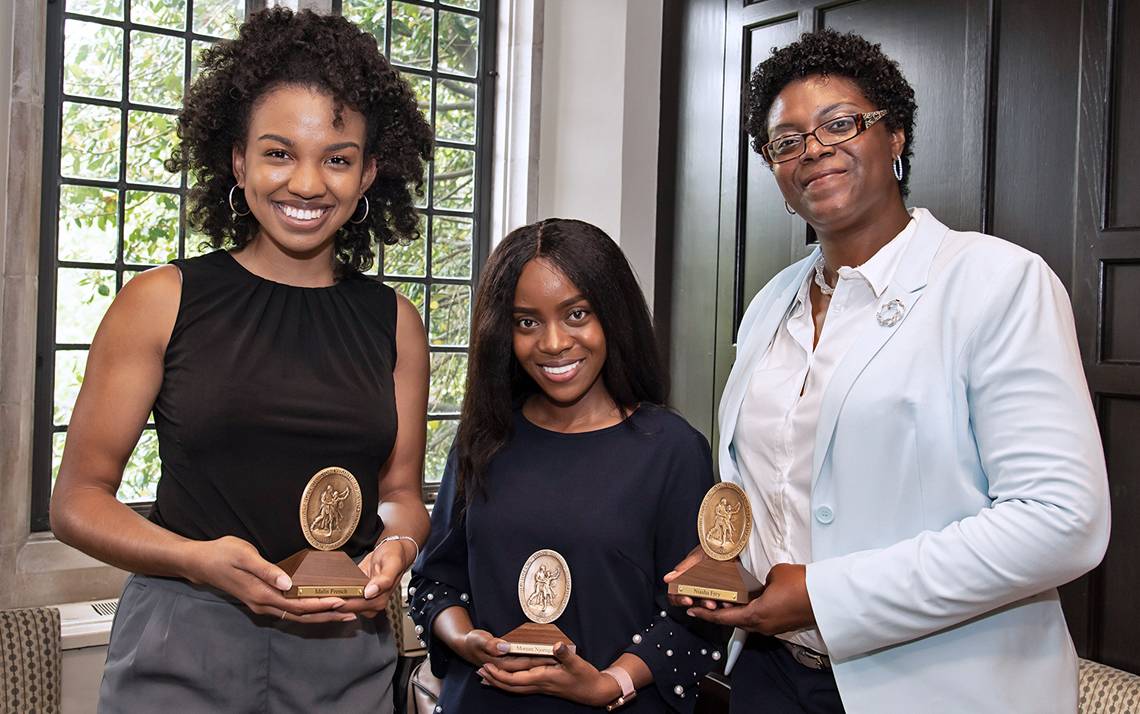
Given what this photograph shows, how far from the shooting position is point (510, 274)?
1.96 m

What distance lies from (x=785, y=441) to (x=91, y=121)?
2852 millimetres

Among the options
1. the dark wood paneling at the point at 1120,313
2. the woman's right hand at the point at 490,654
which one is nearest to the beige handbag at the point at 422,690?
the woman's right hand at the point at 490,654

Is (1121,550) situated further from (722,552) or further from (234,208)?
(234,208)

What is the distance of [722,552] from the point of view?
170 centimetres

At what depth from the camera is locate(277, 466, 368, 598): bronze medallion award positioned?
5.08 ft

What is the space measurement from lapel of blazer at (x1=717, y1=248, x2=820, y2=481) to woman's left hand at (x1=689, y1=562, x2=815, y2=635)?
313mm

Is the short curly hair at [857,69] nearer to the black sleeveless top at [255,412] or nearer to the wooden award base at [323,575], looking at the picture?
the black sleeveless top at [255,412]

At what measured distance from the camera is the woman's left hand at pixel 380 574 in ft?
5.25

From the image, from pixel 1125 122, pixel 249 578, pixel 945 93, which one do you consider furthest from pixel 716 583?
pixel 945 93

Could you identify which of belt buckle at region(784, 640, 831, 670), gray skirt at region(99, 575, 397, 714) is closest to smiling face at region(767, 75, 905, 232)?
belt buckle at region(784, 640, 831, 670)

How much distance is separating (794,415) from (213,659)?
3.35ft

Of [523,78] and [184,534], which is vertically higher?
[523,78]

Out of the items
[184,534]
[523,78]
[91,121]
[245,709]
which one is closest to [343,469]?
[184,534]

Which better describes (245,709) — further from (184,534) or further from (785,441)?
(785,441)
